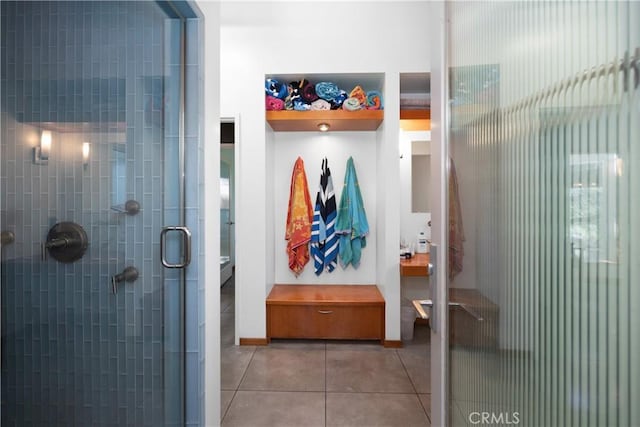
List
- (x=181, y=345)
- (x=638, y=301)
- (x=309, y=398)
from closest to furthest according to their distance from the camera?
(x=638, y=301) < (x=181, y=345) < (x=309, y=398)

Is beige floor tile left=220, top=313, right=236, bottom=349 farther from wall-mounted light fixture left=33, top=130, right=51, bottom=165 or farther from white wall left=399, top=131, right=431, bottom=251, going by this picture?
wall-mounted light fixture left=33, top=130, right=51, bottom=165

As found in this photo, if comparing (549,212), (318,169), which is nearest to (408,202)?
(318,169)

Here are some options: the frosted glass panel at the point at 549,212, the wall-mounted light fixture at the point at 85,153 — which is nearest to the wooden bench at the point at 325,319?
the frosted glass panel at the point at 549,212

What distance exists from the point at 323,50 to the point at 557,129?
2.64 m

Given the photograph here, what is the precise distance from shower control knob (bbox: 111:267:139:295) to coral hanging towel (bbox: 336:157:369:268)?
2156 mm

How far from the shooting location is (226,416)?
1952mm

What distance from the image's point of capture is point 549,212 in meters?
0.65

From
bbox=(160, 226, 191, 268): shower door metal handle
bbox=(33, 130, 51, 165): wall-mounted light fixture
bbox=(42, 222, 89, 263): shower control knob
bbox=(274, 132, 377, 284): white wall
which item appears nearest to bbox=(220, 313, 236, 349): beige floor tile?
bbox=(274, 132, 377, 284): white wall

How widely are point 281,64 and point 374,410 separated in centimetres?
273

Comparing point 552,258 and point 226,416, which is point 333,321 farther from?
point 552,258

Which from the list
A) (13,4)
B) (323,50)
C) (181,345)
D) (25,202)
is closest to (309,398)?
(181,345)

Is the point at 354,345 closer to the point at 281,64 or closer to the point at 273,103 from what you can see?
the point at 273,103

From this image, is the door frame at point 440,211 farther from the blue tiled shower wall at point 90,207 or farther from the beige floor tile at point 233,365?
the beige floor tile at point 233,365

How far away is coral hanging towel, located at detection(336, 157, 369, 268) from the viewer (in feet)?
10.6
